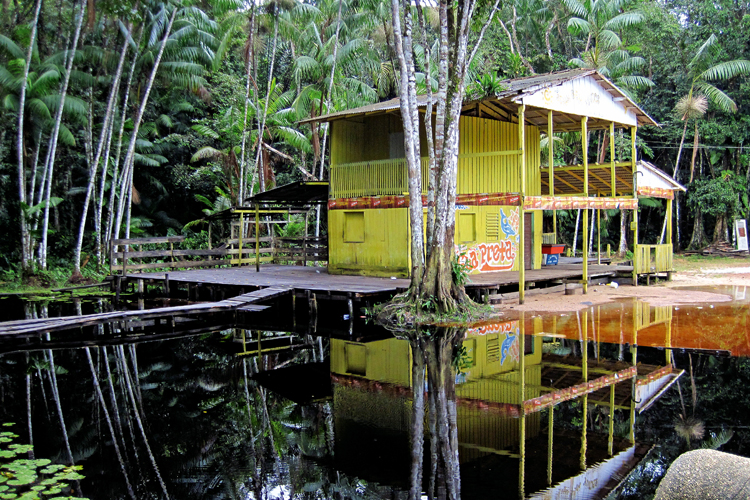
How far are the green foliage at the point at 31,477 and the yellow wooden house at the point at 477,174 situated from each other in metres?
12.3

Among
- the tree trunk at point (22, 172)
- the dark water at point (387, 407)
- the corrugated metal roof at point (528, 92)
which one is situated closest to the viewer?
the dark water at point (387, 407)

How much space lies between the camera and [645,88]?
33.9 m

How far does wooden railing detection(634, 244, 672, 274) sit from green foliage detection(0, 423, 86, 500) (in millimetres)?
17767

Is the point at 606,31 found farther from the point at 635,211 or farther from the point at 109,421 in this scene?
the point at 109,421

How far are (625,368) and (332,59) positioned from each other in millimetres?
18991

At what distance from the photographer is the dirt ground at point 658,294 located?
634 inches

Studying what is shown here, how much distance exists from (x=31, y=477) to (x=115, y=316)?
7.38 metres

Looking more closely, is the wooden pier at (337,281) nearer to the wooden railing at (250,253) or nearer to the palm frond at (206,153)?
the wooden railing at (250,253)

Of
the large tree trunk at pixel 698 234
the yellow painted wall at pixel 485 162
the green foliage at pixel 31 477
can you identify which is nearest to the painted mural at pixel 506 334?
the yellow painted wall at pixel 485 162

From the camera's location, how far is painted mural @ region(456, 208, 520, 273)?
1958 cm

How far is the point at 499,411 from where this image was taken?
26.5 feet

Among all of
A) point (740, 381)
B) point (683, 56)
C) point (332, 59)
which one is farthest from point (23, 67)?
point (683, 56)

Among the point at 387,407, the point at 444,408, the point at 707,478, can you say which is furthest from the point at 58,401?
the point at 707,478

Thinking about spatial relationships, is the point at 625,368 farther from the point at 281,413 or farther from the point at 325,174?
the point at 325,174
